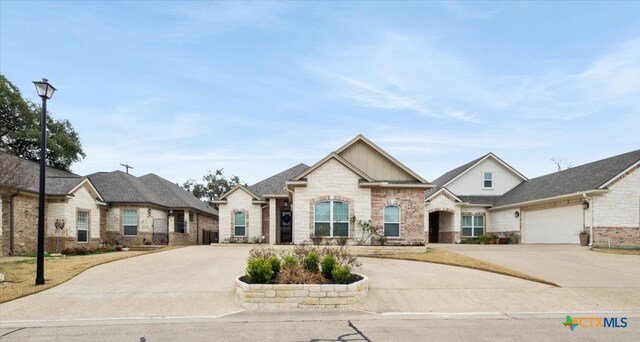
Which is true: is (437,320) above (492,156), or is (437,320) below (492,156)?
below

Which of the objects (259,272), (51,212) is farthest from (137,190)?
(259,272)

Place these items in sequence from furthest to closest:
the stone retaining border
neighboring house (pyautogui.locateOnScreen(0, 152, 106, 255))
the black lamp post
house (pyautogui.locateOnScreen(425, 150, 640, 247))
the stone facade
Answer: house (pyautogui.locateOnScreen(425, 150, 640, 247)) → neighboring house (pyautogui.locateOnScreen(0, 152, 106, 255)) → the stone facade → the black lamp post → the stone retaining border

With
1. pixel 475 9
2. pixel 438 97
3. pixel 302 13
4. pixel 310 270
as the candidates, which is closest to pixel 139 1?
pixel 302 13

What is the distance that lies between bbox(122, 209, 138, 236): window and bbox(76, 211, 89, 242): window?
3.04 m

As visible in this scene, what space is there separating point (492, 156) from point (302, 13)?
76.7 feet

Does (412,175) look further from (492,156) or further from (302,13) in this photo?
(492,156)

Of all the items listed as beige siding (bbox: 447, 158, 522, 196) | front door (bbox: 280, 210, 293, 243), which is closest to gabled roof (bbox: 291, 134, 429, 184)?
front door (bbox: 280, 210, 293, 243)

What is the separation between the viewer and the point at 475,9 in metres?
16.9

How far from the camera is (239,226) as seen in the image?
29578mm

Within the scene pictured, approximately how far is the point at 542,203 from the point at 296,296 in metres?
22.6

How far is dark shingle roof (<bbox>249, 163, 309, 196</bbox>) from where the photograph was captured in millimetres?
29141

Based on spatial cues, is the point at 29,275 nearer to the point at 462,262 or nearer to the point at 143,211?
the point at 462,262

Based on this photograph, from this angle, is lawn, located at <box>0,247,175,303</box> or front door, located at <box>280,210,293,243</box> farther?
front door, located at <box>280,210,293,243</box>

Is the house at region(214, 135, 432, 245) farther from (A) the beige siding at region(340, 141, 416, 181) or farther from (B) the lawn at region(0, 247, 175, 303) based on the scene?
(B) the lawn at region(0, 247, 175, 303)
